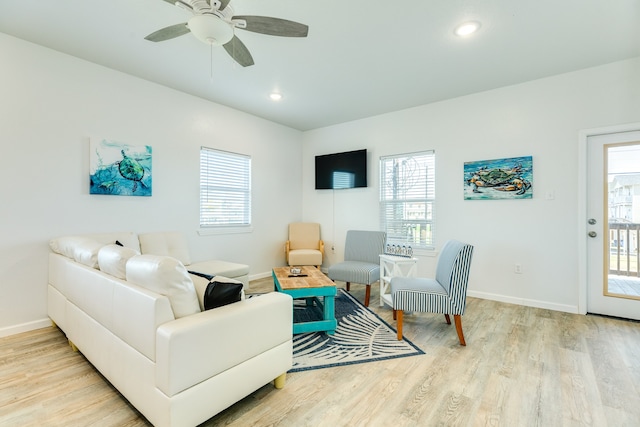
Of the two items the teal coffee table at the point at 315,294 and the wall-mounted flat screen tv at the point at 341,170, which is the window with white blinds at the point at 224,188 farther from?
the teal coffee table at the point at 315,294

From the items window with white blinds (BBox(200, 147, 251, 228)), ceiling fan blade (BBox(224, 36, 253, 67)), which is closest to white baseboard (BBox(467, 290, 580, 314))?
window with white blinds (BBox(200, 147, 251, 228))

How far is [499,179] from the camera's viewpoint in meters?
3.73

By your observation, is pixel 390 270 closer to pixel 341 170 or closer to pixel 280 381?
pixel 341 170

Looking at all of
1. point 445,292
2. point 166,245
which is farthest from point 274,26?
point 166,245

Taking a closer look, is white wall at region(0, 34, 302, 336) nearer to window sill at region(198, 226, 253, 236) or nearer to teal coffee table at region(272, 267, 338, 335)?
window sill at region(198, 226, 253, 236)

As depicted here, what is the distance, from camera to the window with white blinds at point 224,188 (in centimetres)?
425

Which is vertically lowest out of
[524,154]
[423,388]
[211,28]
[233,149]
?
[423,388]

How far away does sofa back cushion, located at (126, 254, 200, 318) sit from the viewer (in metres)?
1.50

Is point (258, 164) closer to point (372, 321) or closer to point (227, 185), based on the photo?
point (227, 185)

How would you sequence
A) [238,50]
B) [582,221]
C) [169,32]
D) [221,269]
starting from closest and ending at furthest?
1. [169,32]
2. [238,50]
3. [582,221]
4. [221,269]

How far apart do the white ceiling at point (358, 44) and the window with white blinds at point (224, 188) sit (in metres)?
0.94

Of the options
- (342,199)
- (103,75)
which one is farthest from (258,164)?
(103,75)

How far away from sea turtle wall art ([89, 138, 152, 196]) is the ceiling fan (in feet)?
5.52

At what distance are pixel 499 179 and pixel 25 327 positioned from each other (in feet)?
17.8
